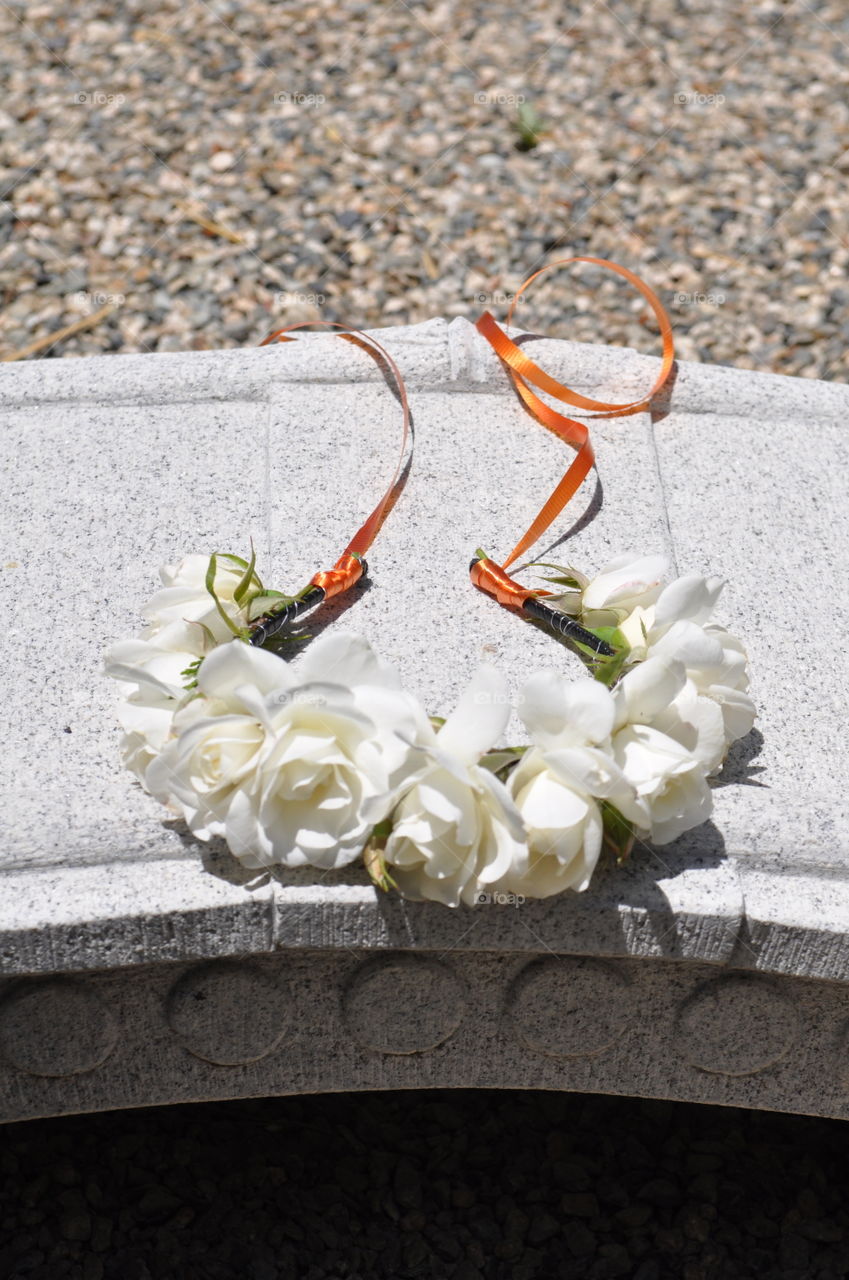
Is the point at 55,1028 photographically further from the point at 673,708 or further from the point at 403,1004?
the point at 673,708

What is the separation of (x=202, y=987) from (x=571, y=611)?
80 centimetres

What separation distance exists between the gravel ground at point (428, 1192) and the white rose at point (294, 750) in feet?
2.91

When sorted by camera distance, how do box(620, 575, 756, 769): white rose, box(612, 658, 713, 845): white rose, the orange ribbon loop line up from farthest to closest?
1. the orange ribbon loop
2. box(620, 575, 756, 769): white rose
3. box(612, 658, 713, 845): white rose

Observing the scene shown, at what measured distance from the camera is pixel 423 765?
149 cm

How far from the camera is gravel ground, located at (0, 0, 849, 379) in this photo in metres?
3.88

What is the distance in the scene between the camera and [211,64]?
15.0ft

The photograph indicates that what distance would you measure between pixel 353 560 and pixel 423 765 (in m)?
0.68

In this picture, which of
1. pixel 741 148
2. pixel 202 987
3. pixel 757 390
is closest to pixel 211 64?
pixel 741 148

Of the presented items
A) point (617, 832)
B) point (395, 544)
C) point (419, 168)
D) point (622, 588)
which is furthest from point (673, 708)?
point (419, 168)

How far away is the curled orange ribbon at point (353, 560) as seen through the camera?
6.28 feet

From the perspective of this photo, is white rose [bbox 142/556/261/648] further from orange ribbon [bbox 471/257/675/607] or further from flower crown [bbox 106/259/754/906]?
orange ribbon [bbox 471/257/675/607]

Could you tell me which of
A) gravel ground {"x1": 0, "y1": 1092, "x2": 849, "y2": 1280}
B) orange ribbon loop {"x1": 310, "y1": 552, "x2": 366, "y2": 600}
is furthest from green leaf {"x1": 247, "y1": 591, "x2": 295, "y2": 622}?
gravel ground {"x1": 0, "y1": 1092, "x2": 849, "y2": 1280}

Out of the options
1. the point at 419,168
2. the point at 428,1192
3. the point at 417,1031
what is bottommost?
the point at 428,1192

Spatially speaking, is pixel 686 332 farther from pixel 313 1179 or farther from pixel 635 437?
pixel 313 1179
